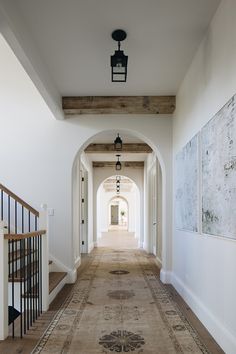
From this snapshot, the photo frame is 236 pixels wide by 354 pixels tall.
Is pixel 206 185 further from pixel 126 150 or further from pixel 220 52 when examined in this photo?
pixel 126 150

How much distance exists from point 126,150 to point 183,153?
4189 millimetres

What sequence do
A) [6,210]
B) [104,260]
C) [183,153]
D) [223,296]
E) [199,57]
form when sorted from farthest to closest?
1. [104,260]
2. [6,210]
3. [183,153]
4. [199,57]
5. [223,296]

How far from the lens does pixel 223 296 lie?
3121 millimetres

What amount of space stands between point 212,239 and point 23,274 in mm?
2404

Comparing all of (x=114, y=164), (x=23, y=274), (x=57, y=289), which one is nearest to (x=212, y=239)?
(x=23, y=274)

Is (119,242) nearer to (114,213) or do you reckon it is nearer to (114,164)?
(114,164)

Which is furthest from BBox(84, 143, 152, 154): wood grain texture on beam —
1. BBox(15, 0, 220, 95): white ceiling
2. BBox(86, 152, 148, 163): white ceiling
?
BBox(15, 0, 220, 95): white ceiling

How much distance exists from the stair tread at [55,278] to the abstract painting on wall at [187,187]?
188 cm

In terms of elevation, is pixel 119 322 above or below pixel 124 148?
below

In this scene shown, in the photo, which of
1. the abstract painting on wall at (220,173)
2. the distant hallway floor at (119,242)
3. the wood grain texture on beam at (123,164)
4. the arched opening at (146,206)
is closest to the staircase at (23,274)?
the arched opening at (146,206)

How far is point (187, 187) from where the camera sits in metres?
4.70

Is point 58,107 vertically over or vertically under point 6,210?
over

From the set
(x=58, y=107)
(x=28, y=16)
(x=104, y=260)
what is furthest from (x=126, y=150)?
(x=28, y=16)

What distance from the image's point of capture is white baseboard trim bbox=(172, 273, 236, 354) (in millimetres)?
2918
